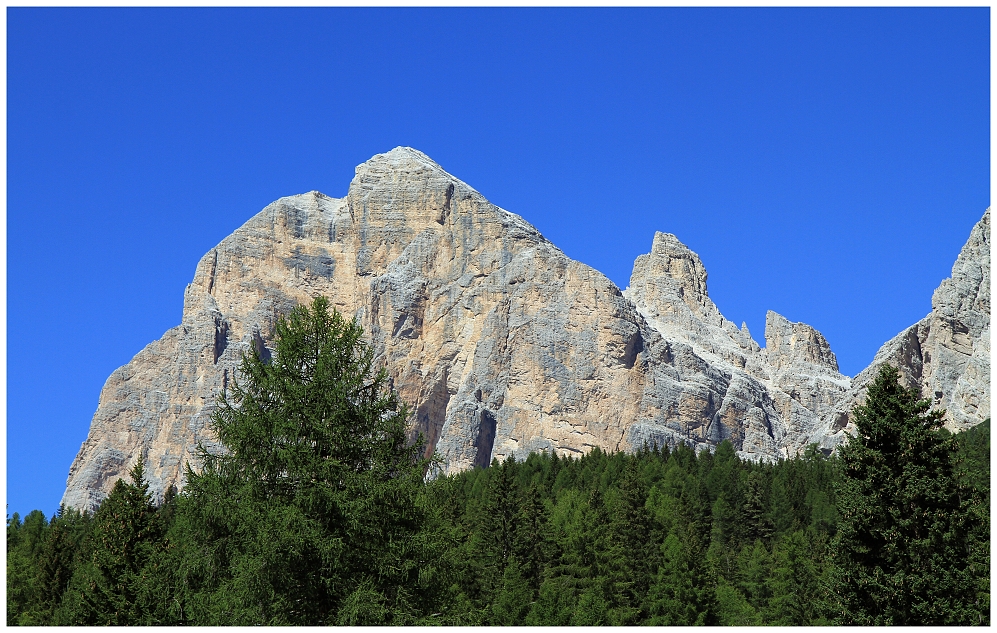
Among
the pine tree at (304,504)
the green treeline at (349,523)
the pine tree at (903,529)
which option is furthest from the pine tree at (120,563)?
the pine tree at (903,529)

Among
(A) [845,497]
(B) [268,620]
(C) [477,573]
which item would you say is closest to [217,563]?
(B) [268,620]

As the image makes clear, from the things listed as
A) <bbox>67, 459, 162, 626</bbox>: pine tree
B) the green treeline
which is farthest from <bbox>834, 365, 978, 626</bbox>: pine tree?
<bbox>67, 459, 162, 626</bbox>: pine tree

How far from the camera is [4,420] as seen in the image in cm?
1738

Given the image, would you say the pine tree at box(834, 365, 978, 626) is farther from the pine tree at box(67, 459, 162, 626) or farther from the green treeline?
A: the pine tree at box(67, 459, 162, 626)

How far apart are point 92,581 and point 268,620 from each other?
61.2 ft

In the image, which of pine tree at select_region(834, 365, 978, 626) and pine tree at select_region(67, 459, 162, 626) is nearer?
pine tree at select_region(834, 365, 978, 626)

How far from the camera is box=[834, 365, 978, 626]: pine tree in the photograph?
27.8 metres

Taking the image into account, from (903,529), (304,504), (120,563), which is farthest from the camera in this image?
(120,563)

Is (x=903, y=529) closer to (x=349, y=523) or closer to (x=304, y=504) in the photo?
(x=349, y=523)

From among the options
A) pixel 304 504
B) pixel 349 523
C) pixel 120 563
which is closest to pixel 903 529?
pixel 349 523

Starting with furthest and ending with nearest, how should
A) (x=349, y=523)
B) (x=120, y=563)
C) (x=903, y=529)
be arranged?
(x=120, y=563), (x=903, y=529), (x=349, y=523)

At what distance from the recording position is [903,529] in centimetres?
2823

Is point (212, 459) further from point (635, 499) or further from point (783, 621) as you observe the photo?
point (635, 499)

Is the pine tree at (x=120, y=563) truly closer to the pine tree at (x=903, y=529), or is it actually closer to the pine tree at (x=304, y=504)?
the pine tree at (x=304, y=504)
